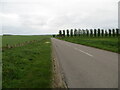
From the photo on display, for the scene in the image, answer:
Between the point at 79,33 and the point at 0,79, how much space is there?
139755 millimetres

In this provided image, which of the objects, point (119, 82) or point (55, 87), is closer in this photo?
point (55, 87)

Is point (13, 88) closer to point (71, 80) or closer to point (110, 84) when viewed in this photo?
point (71, 80)

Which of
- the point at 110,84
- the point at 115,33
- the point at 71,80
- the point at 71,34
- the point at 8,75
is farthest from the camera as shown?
the point at 71,34

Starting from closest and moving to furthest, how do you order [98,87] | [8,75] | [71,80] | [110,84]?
[98,87], [110,84], [71,80], [8,75]

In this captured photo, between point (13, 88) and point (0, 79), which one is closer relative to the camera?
point (13, 88)

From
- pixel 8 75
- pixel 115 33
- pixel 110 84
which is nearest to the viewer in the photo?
pixel 110 84

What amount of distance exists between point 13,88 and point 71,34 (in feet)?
451

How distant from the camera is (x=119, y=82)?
5172 millimetres

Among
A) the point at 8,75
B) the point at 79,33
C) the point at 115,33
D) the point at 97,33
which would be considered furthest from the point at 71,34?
the point at 8,75

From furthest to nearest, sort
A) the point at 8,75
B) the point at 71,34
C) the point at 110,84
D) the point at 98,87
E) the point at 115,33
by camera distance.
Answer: the point at 71,34 → the point at 115,33 → the point at 8,75 → the point at 110,84 → the point at 98,87

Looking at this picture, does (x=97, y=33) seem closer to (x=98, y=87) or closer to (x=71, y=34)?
(x=71, y=34)

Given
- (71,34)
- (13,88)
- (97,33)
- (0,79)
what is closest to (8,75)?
(0,79)

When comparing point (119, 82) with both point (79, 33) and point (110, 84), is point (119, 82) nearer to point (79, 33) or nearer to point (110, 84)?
point (110, 84)

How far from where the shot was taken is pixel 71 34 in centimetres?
14088
